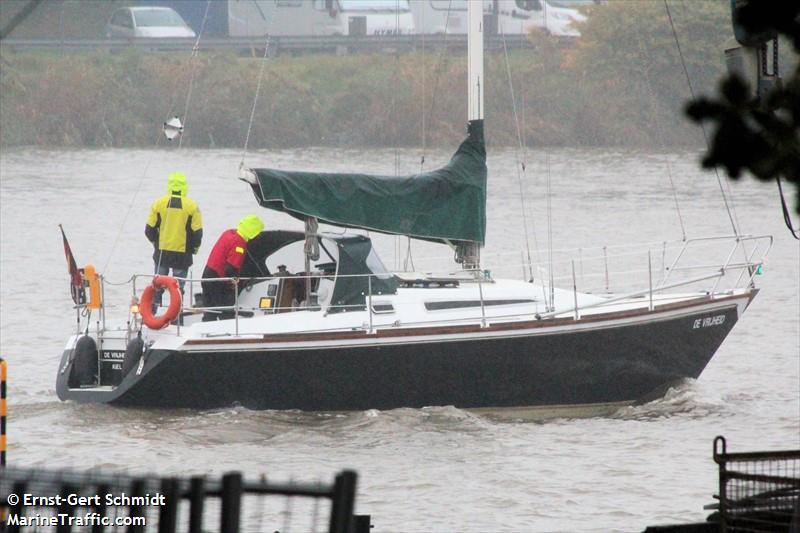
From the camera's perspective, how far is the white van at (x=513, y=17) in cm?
6431

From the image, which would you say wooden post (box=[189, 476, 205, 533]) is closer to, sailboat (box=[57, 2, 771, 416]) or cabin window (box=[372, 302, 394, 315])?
sailboat (box=[57, 2, 771, 416])

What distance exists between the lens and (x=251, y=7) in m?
64.9

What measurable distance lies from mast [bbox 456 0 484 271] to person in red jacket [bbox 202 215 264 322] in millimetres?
2485

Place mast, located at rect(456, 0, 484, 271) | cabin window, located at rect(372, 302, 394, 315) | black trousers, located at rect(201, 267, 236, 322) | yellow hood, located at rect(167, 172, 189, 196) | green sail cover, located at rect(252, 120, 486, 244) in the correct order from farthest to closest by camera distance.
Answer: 1. mast, located at rect(456, 0, 484, 271)
2. yellow hood, located at rect(167, 172, 189, 196)
3. black trousers, located at rect(201, 267, 236, 322)
4. green sail cover, located at rect(252, 120, 486, 244)
5. cabin window, located at rect(372, 302, 394, 315)

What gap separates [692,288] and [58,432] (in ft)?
47.2

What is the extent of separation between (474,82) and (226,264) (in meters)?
3.73

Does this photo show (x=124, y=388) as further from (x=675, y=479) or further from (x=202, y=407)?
(x=675, y=479)

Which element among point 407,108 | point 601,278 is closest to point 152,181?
point 407,108

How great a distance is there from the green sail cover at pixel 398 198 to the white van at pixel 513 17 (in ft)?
151

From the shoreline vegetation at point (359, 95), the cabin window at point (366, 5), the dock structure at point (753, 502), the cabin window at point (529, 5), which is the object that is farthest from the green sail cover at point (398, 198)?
the cabin window at point (529, 5)

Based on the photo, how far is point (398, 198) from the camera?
1716 centimetres

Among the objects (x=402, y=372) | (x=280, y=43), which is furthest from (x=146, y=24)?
(x=402, y=372)

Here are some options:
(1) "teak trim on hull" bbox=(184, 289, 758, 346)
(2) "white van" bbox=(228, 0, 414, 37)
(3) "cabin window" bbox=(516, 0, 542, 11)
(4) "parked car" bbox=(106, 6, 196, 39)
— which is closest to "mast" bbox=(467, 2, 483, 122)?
(1) "teak trim on hull" bbox=(184, 289, 758, 346)

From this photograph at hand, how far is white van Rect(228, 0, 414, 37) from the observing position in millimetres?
64562
